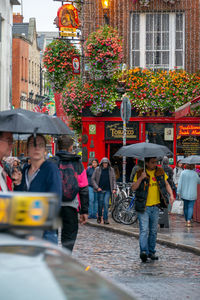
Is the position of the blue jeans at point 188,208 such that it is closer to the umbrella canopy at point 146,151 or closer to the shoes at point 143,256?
the umbrella canopy at point 146,151

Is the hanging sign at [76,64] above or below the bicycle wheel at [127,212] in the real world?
above

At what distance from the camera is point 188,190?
57.5ft

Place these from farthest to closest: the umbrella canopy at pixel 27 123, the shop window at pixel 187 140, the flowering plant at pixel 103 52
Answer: the shop window at pixel 187 140 < the flowering plant at pixel 103 52 < the umbrella canopy at pixel 27 123

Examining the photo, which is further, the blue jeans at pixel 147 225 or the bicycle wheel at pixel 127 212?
the bicycle wheel at pixel 127 212

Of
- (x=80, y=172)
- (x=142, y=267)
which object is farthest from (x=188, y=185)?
(x=80, y=172)

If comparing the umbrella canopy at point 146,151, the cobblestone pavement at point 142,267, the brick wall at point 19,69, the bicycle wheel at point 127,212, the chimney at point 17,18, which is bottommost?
the cobblestone pavement at point 142,267

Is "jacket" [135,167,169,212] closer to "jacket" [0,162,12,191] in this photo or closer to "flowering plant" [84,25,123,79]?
"jacket" [0,162,12,191]

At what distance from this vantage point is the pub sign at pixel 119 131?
26.1m

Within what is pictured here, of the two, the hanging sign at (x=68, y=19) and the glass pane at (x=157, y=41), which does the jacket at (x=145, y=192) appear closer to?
the hanging sign at (x=68, y=19)

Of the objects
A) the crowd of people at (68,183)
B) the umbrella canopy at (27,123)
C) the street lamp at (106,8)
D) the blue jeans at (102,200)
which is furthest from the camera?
the street lamp at (106,8)

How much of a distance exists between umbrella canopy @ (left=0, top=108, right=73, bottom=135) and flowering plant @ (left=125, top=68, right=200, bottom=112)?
59.0 ft

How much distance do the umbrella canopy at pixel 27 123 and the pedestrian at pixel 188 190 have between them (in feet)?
35.9

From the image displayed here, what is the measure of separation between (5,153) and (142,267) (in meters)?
4.99

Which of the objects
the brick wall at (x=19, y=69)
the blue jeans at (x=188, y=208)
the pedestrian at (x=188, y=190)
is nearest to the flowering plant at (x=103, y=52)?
the pedestrian at (x=188, y=190)
